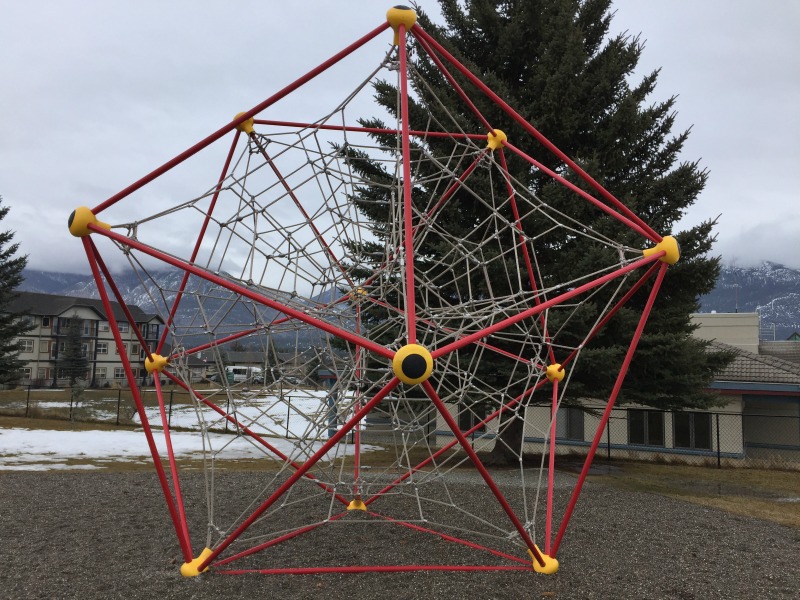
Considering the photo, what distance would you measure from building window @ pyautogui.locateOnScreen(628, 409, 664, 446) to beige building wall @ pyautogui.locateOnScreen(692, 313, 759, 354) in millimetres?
8396

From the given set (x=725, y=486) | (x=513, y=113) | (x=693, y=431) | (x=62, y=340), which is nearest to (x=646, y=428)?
(x=693, y=431)

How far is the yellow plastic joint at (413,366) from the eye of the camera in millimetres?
3002

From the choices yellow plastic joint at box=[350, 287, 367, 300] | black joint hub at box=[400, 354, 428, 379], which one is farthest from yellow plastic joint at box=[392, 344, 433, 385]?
yellow plastic joint at box=[350, 287, 367, 300]

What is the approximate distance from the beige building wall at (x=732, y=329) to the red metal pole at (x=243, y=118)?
20735mm

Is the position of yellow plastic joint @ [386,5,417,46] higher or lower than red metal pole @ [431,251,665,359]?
higher

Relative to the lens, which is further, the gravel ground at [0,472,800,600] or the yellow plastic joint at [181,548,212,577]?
the gravel ground at [0,472,800,600]

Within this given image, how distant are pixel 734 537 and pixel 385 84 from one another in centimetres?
950

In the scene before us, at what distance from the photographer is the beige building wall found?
70.9 feet

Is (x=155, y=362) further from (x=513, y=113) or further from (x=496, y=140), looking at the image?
(x=496, y=140)

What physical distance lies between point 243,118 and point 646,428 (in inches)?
530

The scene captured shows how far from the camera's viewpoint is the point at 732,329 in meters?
21.9

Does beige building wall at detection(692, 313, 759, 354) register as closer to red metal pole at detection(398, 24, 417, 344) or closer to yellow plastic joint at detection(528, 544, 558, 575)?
yellow plastic joint at detection(528, 544, 558, 575)

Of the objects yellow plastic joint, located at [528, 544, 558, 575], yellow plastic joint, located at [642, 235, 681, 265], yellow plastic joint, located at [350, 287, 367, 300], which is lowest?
yellow plastic joint, located at [528, 544, 558, 575]

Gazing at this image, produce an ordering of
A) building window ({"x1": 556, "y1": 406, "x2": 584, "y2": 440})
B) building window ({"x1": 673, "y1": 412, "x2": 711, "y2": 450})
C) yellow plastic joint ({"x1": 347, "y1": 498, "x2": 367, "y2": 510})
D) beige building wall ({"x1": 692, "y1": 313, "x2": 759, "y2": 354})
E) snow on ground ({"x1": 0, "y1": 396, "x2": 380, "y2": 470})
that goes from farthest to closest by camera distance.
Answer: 1. beige building wall ({"x1": 692, "y1": 313, "x2": 759, "y2": 354})
2. building window ({"x1": 556, "y1": 406, "x2": 584, "y2": 440})
3. building window ({"x1": 673, "y1": 412, "x2": 711, "y2": 450})
4. snow on ground ({"x1": 0, "y1": 396, "x2": 380, "y2": 470})
5. yellow plastic joint ({"x1": 347, "y1": 498, "x2": 367, "y2": 510})
